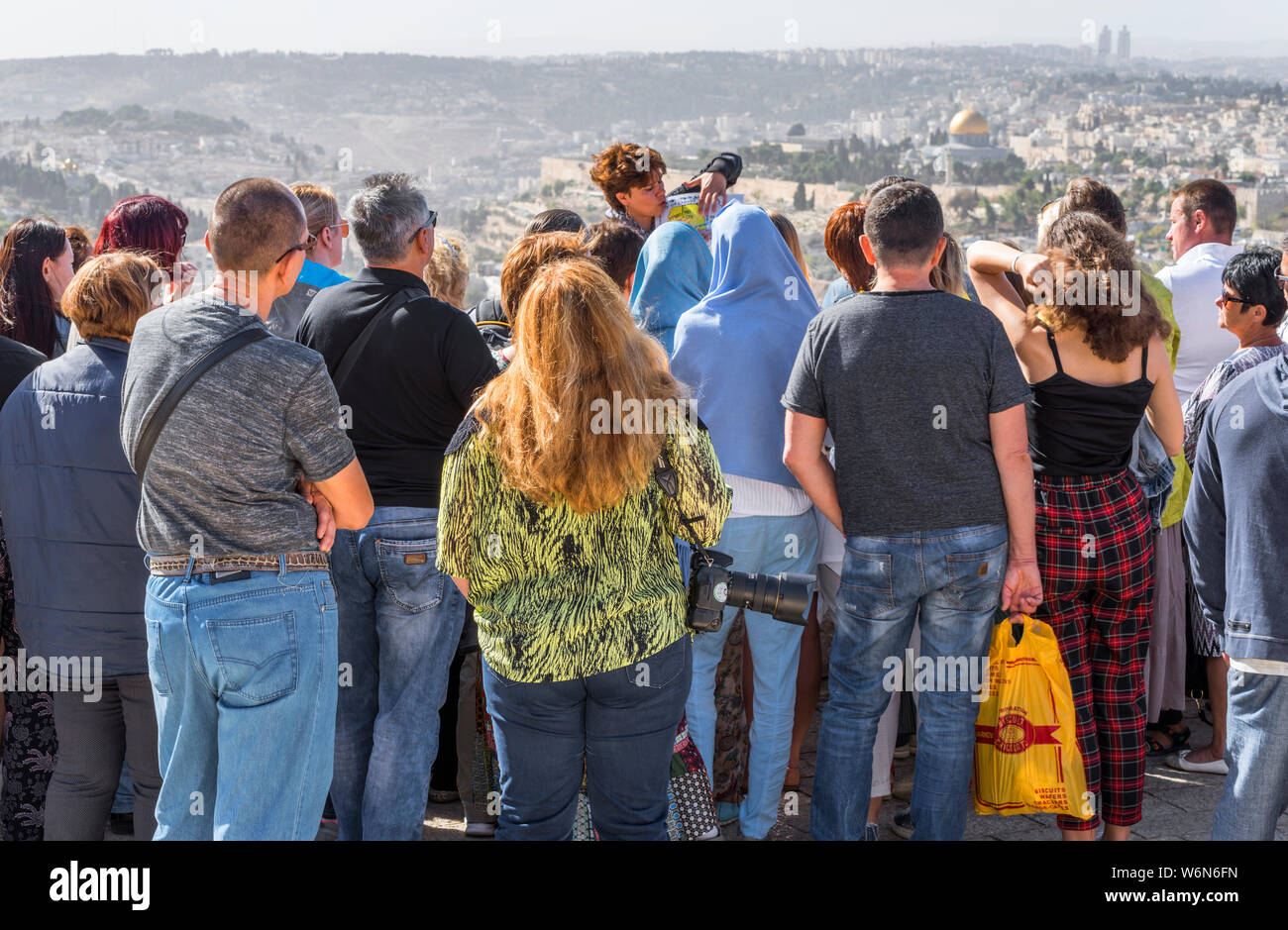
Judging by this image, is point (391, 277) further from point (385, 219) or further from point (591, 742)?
point (591, 742)

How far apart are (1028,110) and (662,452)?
114 metres

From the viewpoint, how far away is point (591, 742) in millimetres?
2465

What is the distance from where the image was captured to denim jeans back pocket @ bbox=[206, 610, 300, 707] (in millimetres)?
2381

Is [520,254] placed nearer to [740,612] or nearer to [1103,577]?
[740,612]

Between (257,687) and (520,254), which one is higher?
(520,254)

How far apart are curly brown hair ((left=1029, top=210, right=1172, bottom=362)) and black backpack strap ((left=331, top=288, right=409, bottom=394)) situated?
1795 millimetres

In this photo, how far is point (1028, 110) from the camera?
4146 inches

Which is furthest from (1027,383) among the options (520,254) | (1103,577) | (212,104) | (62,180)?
(212,104)

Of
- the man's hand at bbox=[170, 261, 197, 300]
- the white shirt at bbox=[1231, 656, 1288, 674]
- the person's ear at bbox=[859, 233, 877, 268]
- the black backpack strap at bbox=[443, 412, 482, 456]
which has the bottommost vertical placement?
the white shirt at bbox=[1231, 656, 1288, 674]

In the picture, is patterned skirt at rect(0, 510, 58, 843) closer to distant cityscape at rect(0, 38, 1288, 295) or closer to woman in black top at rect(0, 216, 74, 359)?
woman in black top at rect(0, 216, 74, 359)

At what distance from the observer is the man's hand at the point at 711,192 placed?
4969 mm

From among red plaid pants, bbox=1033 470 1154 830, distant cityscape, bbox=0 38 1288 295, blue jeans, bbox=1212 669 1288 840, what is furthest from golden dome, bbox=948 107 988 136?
blue jeans, bbox=1212 669 1288 840
